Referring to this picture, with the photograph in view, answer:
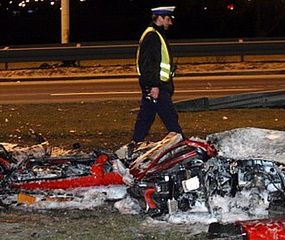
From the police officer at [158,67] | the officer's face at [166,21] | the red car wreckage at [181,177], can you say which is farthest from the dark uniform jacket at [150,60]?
the red car wreckage at [181,177]

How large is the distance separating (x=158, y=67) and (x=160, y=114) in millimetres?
564

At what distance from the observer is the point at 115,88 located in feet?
57.3

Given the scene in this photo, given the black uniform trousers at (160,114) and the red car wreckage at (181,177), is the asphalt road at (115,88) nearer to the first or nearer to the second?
the black uniform trousers at (160,114)

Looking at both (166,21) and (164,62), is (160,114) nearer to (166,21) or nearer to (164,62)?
(164,62)

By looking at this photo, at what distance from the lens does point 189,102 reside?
1270cm

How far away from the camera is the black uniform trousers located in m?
8.48

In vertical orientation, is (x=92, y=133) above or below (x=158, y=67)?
below

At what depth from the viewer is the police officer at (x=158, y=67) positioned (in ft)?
27.2

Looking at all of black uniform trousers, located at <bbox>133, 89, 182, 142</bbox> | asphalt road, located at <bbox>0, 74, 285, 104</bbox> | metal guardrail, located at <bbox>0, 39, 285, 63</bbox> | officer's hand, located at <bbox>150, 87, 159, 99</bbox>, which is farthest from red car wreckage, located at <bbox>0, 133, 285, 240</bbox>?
metal guardrail, located at <bbox>0, 39, 285, 63</bbox>

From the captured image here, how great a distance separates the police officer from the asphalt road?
21.9 ft

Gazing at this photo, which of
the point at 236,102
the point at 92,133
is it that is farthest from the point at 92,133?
the point at 236,102

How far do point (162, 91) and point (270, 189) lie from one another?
2.77 m

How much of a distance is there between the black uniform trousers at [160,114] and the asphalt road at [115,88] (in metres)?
6.43

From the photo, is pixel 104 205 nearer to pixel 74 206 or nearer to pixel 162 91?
pixel 74 206
